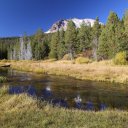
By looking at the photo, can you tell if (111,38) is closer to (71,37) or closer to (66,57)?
(71,37)

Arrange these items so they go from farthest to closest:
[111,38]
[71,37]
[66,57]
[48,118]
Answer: [66,57] < [71,37] < [111,38] < [48,118]

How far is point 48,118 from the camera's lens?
1169cm

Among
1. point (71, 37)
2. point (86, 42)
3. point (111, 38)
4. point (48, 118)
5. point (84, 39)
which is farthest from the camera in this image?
point (84, 39)

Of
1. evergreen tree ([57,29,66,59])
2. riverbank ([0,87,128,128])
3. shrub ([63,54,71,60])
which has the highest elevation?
evergreen tree ([57,29,66,59])

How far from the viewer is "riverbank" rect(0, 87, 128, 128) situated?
35.3 feet

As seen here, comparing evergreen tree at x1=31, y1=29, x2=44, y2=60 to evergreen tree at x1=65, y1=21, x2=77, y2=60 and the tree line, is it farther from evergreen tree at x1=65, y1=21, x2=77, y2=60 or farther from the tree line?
evergreen tree at x1=65, y1=21, x2=77, y2=60

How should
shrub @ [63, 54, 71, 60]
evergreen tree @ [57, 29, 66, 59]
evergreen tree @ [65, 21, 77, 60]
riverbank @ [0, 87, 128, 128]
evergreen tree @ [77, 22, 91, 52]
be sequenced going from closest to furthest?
riverbank @ [0, 87, 128, 128]
evergreen tree @ [65, 21, 77, 60]
evergreen tree @ [77, 22, 91, 52]
shrub @ [63, 54, 71, 60]
evergreen tree @ [57, 29, 66, 59]

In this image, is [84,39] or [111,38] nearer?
[111,38]

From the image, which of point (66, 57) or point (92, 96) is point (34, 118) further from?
point (66, 57)

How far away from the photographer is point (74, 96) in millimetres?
22312

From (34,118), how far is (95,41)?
240 ft

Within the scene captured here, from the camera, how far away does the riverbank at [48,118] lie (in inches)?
423

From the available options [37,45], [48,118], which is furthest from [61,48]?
[48,118]

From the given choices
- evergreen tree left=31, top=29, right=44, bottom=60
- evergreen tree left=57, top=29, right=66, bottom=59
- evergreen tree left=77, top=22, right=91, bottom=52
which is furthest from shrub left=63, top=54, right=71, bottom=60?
evergreen tree left=31, top=29, right=44, bottom=60
